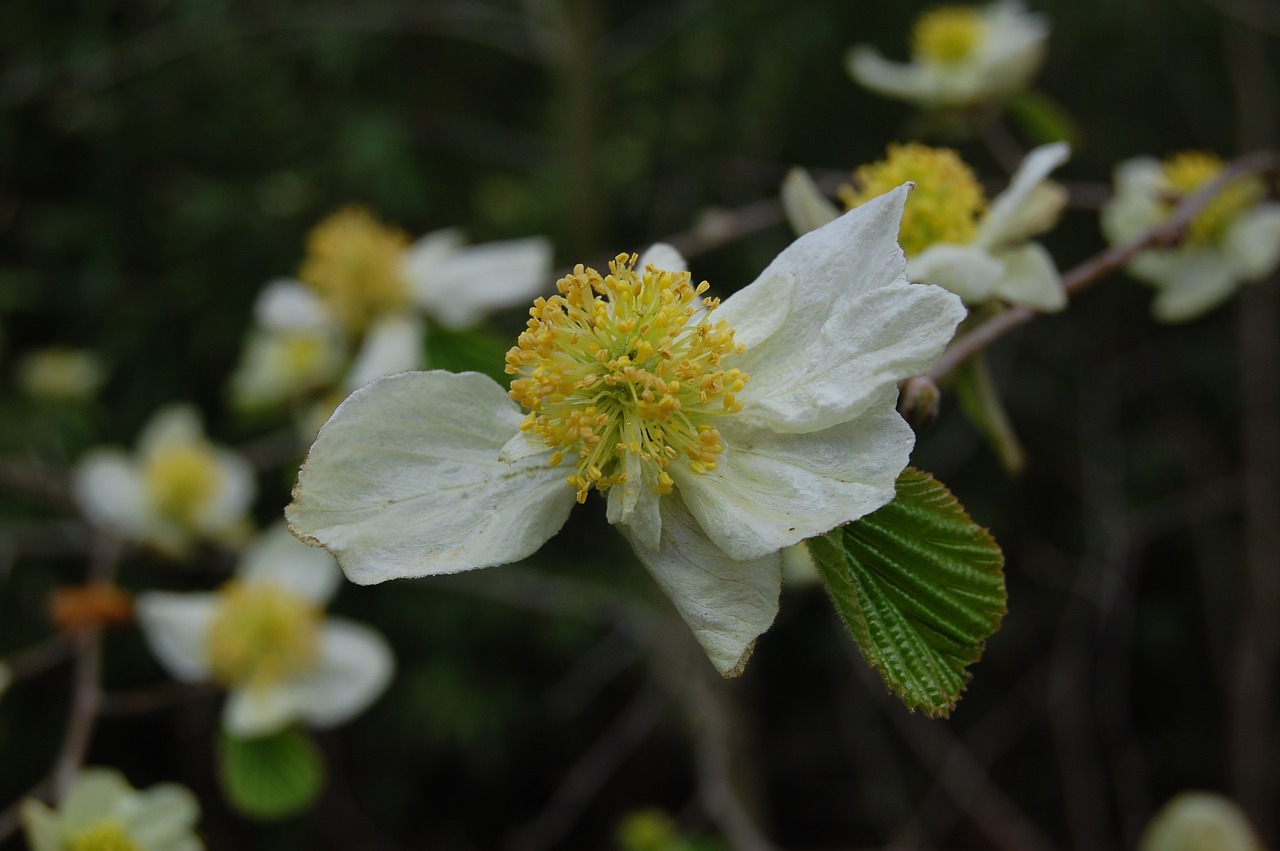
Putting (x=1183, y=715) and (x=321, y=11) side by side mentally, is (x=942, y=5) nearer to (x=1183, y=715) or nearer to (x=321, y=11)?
(x=321, y=11)

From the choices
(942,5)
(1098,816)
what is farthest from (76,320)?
(1098,816)

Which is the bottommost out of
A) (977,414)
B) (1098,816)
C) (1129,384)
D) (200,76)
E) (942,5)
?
(1098,816)

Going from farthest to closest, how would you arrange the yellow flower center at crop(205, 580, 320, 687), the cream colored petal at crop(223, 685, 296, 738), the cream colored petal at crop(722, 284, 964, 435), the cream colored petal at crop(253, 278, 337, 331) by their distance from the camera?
the cream colored petal at crop(253, 278, 337, 331) → the yellow flower center at crop(205, 580, 320, 687) → the cream colored petal at crop(223, 685, 296, 738) → the cream colored petal at crop(722, 284, 964, 435)

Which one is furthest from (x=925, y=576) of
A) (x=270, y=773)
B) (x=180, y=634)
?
(x=180, y=634)

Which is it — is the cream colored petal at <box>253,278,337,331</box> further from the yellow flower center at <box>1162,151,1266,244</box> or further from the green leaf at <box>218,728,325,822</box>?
the yellow flower center at <box>1162,151,1266,244</box>

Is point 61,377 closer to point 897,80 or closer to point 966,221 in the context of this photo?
point 897,80

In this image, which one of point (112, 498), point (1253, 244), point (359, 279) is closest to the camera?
point (1253, 244)

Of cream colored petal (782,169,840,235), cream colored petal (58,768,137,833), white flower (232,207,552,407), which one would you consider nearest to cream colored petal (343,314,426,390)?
white flower (232,207,552,407)
